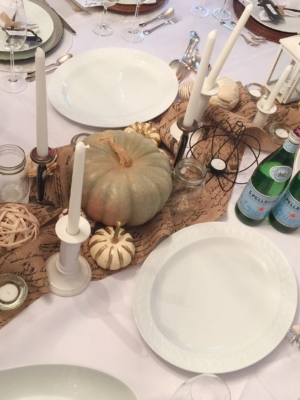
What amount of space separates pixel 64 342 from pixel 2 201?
0.29 meters

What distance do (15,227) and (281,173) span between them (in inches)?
19.7

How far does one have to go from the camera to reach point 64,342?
2.20 feet

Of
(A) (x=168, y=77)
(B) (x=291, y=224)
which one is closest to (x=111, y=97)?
(A) (x=168, y=77)

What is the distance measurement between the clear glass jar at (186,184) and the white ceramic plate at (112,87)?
8.1 inches

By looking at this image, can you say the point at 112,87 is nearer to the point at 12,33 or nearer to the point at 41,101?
the point at 12,33

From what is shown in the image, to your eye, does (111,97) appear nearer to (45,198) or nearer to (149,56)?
(149,56)

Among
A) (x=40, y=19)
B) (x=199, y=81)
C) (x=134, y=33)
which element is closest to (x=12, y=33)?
(x=40, y=19)

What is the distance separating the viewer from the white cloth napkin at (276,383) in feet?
2.24

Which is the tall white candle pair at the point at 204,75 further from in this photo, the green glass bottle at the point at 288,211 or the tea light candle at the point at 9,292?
the tea light candle at the point at 9,292

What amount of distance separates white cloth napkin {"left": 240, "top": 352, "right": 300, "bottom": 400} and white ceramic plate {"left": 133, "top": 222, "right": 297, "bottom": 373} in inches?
1.2

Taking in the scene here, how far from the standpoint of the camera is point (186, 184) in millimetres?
839

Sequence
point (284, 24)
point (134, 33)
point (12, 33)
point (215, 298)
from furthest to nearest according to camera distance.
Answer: point (284, 24)
point (134, 33)
point (12, 33)
point (215, 298)

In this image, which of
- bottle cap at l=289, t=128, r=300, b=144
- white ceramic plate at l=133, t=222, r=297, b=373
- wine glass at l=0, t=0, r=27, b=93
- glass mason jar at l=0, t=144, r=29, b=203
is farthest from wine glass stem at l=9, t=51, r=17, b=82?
bottle cap at l=289, t=128, r=300, b=144

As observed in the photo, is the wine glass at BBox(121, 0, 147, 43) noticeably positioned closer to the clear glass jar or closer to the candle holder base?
Result: the clear glass jar
